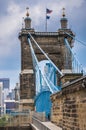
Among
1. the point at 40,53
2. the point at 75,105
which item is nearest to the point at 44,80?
the point at 40,53

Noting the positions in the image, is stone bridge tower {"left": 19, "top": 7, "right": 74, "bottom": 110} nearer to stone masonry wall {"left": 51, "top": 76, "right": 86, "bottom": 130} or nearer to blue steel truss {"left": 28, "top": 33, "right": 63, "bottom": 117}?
blue steel truss {"left": 28, "top": 33, "right": 63, "bottom": 117}

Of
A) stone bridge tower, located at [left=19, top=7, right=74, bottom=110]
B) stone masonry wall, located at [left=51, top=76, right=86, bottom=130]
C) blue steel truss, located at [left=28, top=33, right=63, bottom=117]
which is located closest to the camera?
stone masonry wall, located at [left=51, top=76, right=86, bottom=130]

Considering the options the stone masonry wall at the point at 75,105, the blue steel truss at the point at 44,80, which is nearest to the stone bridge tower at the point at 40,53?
the blue steel truss at the point at 44,80

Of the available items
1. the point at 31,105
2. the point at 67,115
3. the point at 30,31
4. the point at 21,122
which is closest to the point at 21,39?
the point at 30,31

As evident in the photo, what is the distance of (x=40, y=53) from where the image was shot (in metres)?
66.7

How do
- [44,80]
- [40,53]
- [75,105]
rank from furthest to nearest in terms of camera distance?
[40,53] < [44,80] < [75,105]

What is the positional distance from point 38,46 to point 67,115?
157 ft

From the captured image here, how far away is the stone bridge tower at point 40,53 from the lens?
209 feet

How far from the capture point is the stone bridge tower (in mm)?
63625

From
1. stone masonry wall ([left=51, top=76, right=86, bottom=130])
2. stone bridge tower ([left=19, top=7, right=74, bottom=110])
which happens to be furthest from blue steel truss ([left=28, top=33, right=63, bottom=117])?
stone masonry wall ([left=51, top=76, right=86, bottom=130])

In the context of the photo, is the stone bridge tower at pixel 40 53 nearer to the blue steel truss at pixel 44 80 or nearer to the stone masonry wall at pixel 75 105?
the blue steel truss at pixel 44 80

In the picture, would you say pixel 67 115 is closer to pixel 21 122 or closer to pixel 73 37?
pixel 21 122

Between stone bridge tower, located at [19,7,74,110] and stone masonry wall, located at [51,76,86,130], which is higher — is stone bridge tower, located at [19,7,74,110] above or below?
above

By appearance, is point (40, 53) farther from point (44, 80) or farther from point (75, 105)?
point (75, 105)
